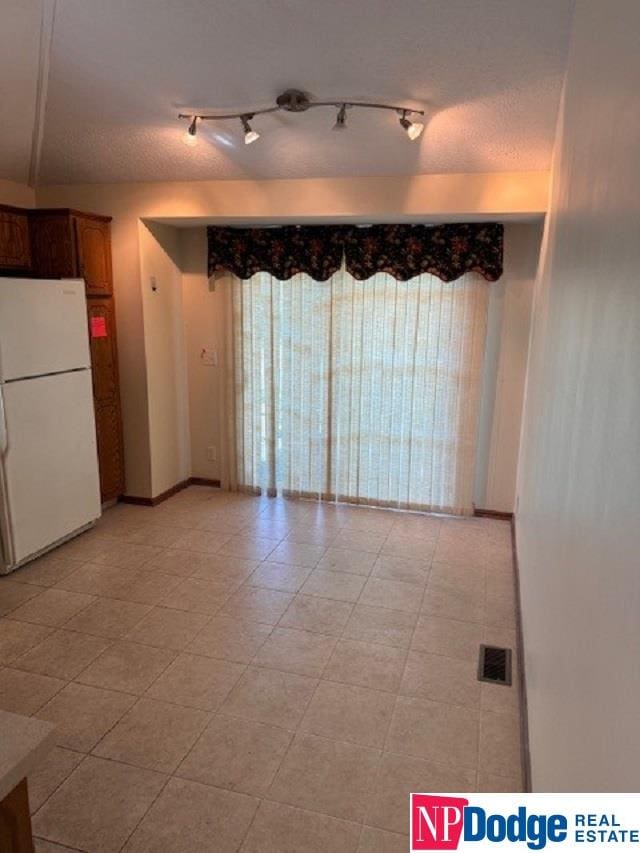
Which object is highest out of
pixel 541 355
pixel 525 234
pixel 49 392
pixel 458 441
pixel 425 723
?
pixel 525 234

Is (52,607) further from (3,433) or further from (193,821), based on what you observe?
(193,821)

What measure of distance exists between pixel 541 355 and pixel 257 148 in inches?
83.3

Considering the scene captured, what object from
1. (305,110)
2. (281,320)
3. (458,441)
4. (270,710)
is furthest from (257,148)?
(270,710)

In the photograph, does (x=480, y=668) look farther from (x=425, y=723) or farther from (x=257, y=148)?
(x=257, y=148)

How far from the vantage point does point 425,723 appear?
231 centimetres

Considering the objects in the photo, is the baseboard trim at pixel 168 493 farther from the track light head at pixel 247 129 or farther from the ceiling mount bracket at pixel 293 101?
the ceiling mount bracket at pixel 293 101

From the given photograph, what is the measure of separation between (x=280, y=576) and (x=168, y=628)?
0.80 meters

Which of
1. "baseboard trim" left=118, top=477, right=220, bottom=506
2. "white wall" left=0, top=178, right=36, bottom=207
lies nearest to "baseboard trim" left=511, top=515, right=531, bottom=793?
"baseboard trim" left=118, top=477, right=220, bottom=506

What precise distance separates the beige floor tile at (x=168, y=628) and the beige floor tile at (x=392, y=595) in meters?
0.94

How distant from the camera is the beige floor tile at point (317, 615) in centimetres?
298

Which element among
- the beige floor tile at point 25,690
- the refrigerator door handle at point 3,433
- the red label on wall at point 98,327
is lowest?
the beige floor tile at point 25,690

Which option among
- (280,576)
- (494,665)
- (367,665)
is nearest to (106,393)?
(280,576)

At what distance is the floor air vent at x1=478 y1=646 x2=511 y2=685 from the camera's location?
2.59 m

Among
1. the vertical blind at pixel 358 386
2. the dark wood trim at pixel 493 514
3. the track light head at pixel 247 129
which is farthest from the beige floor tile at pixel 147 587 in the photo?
the track light head at pixel 247 129
